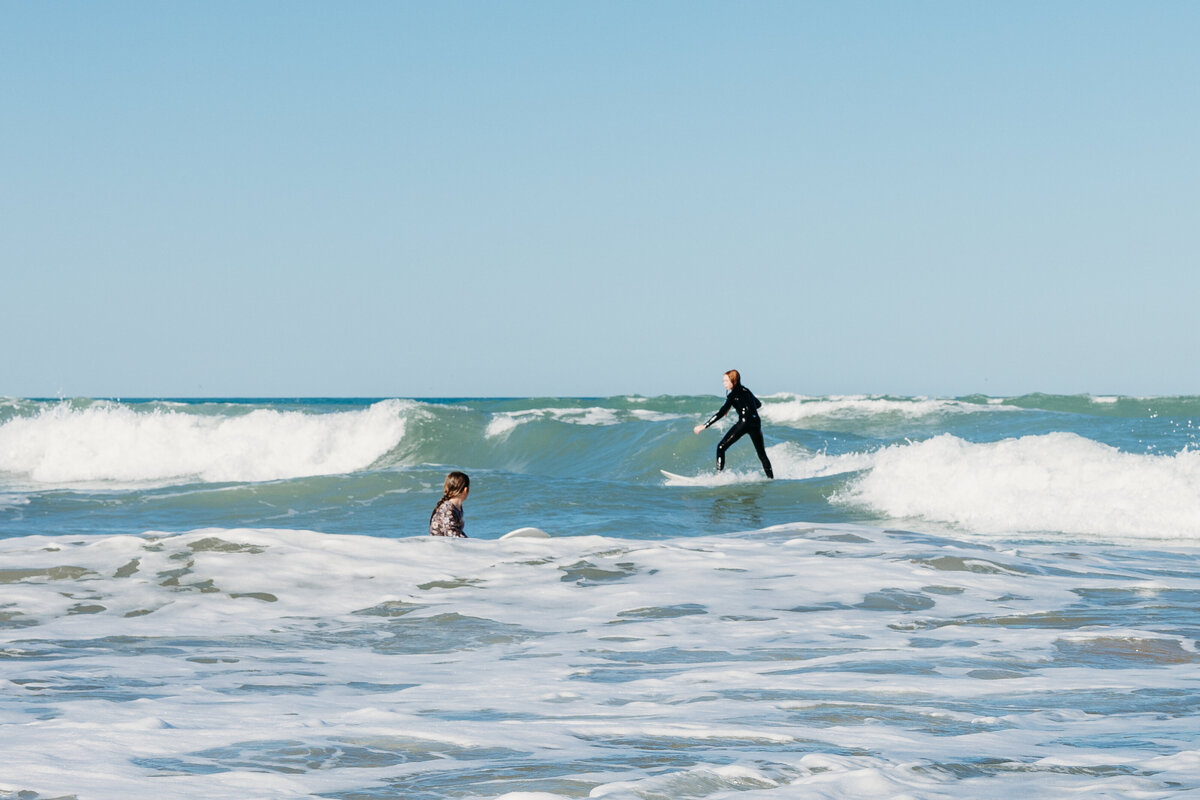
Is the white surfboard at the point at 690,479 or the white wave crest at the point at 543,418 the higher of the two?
the white wave crest at the point at 543,418

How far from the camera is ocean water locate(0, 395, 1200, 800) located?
362 centimetres

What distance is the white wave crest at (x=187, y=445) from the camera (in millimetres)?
25797

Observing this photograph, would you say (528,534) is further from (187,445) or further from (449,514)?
(187,445)

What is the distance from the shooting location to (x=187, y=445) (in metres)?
27.4

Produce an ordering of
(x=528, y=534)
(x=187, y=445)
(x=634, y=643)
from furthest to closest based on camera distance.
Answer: (x=187, y=445) < (x=528, y=534) < (x=634, y=643)

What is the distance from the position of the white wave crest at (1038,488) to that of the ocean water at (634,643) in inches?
2.2

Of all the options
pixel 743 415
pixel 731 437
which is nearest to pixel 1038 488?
pixel 743 415

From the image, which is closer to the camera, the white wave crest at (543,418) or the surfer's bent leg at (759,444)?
the surfer's bent leg at (759,444)

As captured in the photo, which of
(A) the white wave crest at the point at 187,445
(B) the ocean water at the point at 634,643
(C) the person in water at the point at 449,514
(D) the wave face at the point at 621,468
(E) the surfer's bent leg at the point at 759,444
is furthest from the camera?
(A) the white wave crest at the point at 187,445

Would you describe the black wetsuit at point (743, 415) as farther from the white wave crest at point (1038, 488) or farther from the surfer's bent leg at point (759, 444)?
the white wave crest at point (1038, 488)

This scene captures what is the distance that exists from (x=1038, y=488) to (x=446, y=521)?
28.5ft

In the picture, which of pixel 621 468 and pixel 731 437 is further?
pixel 621 468

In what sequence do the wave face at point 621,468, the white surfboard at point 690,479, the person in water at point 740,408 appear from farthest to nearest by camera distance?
the white surfboard at point 690,479 < the person in water at point 740,408 < the wave face at point 621,468

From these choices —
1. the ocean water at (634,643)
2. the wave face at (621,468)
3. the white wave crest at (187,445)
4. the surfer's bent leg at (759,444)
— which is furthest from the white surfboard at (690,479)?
the white wave crest at (187,445)
